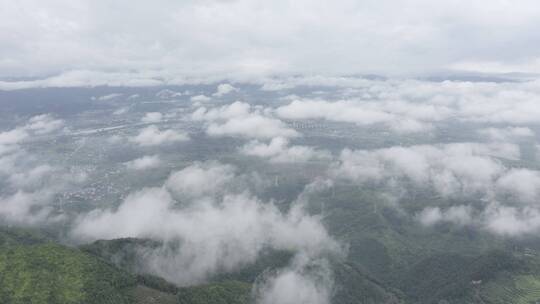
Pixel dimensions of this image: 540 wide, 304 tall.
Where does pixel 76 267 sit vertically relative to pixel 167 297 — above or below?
above

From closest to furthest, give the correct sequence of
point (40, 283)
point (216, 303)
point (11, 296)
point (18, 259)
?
1. point (11, 296)
2. point (40, 283)
3. point (18, 259)
4. point (216, 303)

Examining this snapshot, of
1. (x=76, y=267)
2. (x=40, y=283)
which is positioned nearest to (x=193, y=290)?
(x=76, y=267)

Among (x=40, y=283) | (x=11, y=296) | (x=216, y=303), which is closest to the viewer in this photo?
(x=11, y=296)

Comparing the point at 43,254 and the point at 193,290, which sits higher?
the point at 43,254

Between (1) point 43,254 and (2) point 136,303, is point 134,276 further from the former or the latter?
(1) point 43,254

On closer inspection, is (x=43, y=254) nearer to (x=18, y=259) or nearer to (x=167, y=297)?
(x=18, y=259)


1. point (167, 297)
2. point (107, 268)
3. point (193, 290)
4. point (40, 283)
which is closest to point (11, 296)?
point (40, 283)

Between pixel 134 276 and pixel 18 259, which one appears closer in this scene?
pixel 18 259

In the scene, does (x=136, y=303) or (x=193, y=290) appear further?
(x=193, y=290)

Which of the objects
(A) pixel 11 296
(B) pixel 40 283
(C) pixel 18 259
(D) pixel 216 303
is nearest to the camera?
(A) pixel 11 296
